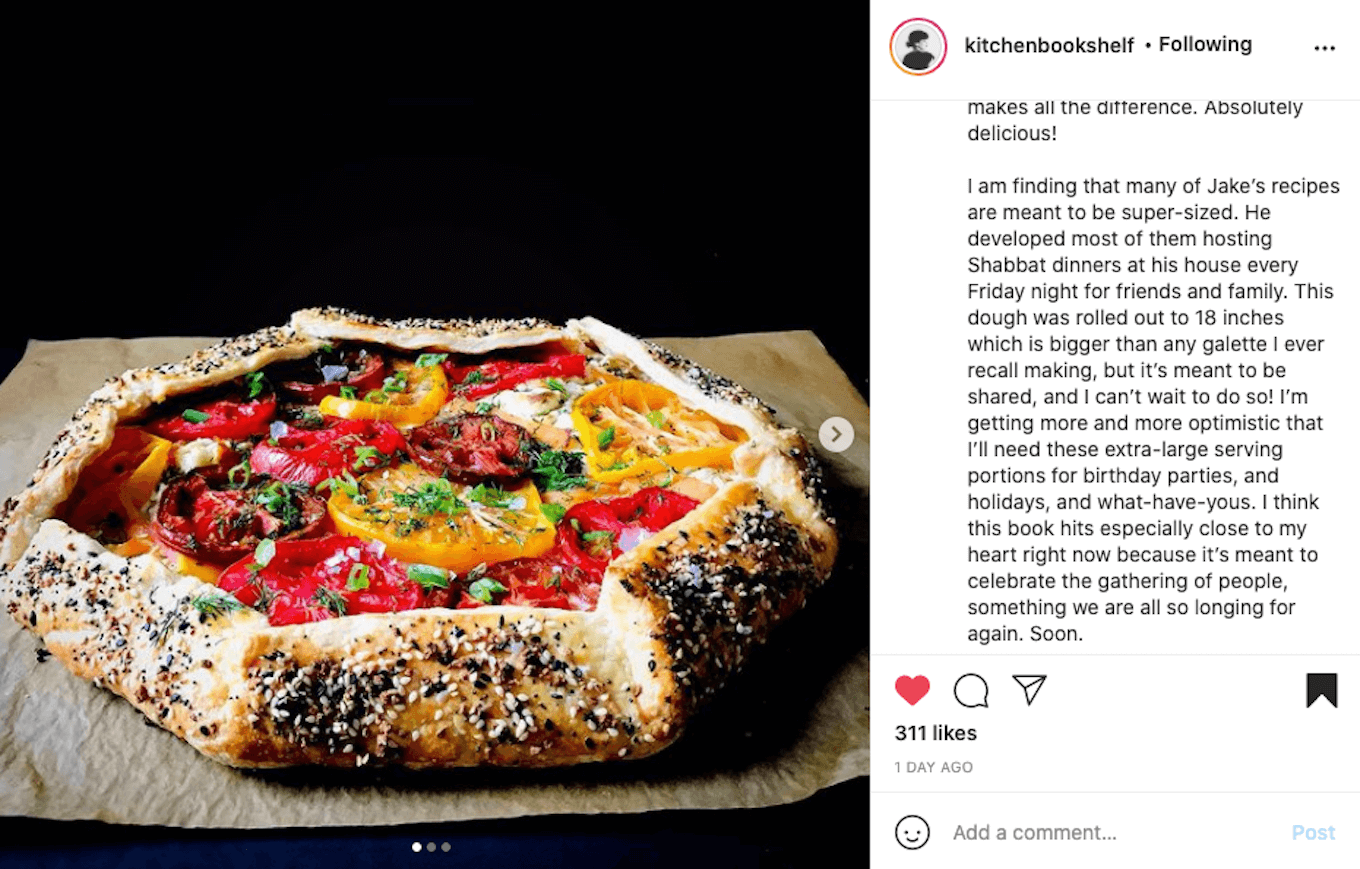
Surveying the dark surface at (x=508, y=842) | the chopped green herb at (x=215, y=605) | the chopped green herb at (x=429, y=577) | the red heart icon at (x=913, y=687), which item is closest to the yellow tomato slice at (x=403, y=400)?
the chopped green herb at (x=429, y=577)

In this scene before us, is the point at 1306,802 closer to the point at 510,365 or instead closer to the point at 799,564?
the point at 799,564

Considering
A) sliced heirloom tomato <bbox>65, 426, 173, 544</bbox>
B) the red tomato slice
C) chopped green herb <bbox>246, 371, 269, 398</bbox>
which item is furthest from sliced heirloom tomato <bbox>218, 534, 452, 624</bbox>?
chopped green herb <bbox>246, 371, 269, 398</bbox>

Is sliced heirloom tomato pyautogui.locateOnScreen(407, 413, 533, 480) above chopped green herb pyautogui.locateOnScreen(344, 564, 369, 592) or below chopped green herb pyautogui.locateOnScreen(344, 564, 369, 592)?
above

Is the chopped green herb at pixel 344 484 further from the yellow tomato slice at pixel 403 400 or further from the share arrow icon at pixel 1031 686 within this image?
the share arrow icon at pixel 1031 686

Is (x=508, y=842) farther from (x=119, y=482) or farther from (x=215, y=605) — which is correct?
(x=119, y=482)

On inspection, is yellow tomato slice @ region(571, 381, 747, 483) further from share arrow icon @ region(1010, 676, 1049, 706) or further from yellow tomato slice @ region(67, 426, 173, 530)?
share arrow icon @ region(1010, 676, 1049, 706)
